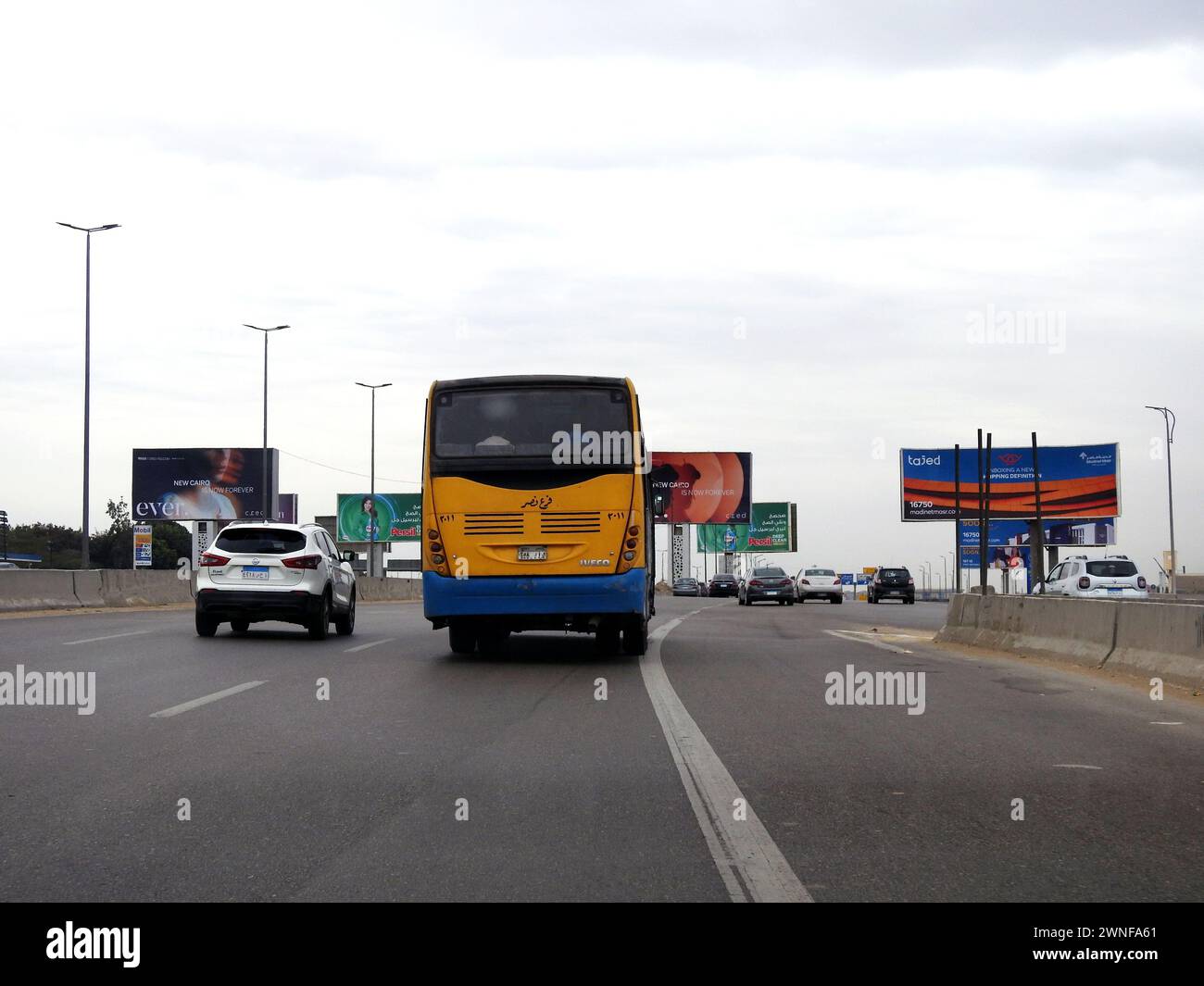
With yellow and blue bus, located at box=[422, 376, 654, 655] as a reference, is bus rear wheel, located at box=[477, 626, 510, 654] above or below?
below

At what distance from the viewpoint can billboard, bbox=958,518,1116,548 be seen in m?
82.4

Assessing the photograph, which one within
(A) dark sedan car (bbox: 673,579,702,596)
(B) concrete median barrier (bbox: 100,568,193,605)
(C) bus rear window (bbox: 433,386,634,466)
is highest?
(C) bus rear window (bbox: 433,386,634,466)

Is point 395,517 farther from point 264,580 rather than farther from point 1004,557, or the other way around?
point 264,580

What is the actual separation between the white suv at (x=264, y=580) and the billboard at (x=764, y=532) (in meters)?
89.9

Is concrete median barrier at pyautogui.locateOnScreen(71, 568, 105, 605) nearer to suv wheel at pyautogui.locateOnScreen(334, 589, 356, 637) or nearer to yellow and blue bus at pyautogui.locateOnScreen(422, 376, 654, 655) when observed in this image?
suv wheel at pyautogui.locateOnScreen(334, 589, 356, 637)

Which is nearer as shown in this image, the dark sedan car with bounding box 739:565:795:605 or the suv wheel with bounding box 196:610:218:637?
the suv wheel with bounding box 196:610:218:637

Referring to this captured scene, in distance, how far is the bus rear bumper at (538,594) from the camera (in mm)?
15367

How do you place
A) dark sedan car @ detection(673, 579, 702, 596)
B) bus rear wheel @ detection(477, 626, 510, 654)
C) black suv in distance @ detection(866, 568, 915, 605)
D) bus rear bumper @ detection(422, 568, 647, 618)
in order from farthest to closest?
dark sedan car @ detection(673, 579, 702, 596), black suv in distance @ detection(866, 568, 915, 605), bus rear wheel @ detection(477, 626, 510, 654), bus rear bumper @ detection(422, 568, 647, 618)

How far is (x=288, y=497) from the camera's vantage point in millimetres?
121688

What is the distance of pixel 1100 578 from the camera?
3198 centimetres

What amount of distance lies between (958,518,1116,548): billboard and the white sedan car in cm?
2679

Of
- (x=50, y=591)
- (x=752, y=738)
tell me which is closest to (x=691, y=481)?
(x=50, y=591)

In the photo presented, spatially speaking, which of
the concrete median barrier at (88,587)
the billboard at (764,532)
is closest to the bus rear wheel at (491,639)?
the concrete median barrier at (88,587)

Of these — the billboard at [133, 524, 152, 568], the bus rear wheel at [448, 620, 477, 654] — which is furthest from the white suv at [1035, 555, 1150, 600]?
the billboard at [133, 524, 152, 568]
